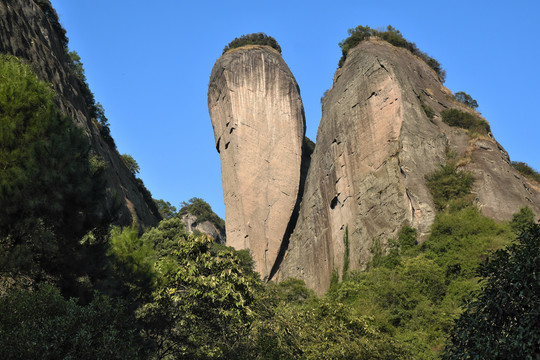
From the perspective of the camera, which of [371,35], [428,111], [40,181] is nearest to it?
[40,181]

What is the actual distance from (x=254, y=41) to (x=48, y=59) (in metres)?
34.4

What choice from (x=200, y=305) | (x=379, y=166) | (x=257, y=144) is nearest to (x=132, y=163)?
(x=257, y=144)

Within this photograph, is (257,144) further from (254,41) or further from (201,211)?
(201,211)

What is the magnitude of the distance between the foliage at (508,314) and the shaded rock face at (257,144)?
38.7 m

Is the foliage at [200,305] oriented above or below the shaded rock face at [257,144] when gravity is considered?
below

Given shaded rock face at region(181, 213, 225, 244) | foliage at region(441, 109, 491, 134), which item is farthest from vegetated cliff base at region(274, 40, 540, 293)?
shaded rock face at region(181, 213, 225, 244)

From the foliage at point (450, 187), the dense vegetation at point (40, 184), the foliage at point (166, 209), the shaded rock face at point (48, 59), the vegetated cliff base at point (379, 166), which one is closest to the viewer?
the dense vegetation at point (40, 184)

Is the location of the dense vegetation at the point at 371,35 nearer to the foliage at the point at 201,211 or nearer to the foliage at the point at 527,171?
the foliage at the point at 527,171

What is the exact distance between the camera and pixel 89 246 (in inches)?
585

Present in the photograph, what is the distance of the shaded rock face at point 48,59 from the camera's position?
24547 mm

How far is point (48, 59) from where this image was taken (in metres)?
29.5

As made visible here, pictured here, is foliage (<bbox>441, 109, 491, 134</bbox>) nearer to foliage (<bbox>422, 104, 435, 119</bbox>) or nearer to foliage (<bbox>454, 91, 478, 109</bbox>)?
foliage (<bbox>422, 104, 435, 119</bbox>)

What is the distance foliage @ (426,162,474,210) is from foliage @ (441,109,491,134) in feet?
24.2

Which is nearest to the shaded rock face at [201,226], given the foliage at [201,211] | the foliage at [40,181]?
the foliage at [201,211]
